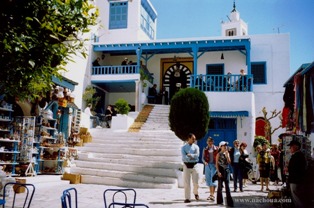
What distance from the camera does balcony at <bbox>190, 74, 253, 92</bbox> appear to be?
52.4 ft

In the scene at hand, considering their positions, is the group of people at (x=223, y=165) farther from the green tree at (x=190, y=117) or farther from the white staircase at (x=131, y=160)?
the white staircase at (x=131, y=160)

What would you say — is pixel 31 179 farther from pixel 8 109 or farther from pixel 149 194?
pixel 149 194

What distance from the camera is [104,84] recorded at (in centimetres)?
2117

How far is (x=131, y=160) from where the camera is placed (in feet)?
37.7

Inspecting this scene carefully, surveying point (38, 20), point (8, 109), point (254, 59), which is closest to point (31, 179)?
point (8, 109)

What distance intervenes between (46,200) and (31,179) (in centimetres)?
230

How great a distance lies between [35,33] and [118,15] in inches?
749

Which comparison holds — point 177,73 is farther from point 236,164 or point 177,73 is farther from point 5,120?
point 5,120

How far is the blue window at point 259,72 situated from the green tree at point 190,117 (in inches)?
305

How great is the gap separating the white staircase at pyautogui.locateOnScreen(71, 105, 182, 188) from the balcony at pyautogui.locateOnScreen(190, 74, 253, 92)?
4.15m

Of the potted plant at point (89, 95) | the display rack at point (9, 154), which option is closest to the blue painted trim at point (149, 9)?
the potted plant at point (89, 95)

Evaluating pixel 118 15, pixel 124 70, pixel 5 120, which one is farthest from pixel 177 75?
pixel 5 120

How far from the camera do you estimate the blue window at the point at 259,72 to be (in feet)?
59.1

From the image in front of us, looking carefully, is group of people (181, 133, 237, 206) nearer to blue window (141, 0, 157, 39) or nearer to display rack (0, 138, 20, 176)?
display rack (0, 138, 20, 176)
